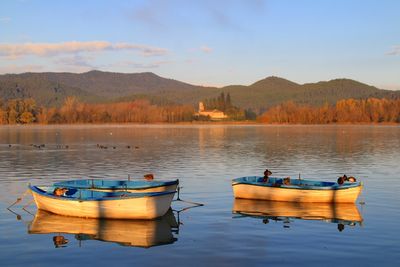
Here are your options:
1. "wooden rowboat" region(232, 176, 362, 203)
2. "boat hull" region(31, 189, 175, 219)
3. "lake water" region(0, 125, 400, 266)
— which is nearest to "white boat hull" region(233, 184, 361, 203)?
"wooden rowboat" region(232, 176, 362, 203)

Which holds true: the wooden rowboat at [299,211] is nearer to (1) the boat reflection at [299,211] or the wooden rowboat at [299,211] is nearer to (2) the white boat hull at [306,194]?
(1) the boat reflection at [299,211]

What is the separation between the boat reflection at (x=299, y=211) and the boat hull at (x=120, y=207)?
18.4 feet

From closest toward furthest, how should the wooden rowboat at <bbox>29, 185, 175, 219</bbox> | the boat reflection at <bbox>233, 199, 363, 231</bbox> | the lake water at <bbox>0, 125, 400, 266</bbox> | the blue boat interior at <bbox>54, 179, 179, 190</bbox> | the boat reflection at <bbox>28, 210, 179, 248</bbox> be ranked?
the lake water at <bbox>0, 125, 400, 266</bbox>
the boat reflection at <bbox>28, 210, 179, 248</bbox>
the wooden rowboat at <bbox>29, 185, 175, 219</bbox>
the boat reflection at <bbox>233, 199, 363, 231</bbox>
the blue boat interior at <bbox>54, 179, 179, 190</bbox>

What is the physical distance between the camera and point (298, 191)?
37.1 m

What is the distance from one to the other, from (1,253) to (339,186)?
74.7ft

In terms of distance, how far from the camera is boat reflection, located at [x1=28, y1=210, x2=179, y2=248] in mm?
27250

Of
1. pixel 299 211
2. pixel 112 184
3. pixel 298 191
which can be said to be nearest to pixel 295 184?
pixel 298 191

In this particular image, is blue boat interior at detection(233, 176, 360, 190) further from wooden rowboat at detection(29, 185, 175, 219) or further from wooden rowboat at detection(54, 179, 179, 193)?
wooden rowboat at detection(29, 185, 175, 219)

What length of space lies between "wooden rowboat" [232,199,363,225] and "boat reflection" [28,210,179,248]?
5.77 metres

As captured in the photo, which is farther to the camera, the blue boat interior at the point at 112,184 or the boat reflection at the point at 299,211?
the blue boat interior at the point at 112,184

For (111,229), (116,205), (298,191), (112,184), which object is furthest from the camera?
(112,184)

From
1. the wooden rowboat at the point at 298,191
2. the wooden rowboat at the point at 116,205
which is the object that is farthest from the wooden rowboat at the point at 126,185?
the wooden rowboat at the point at 298,191

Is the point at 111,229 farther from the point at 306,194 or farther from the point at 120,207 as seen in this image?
the point at 306,194

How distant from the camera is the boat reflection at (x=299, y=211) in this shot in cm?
3235
